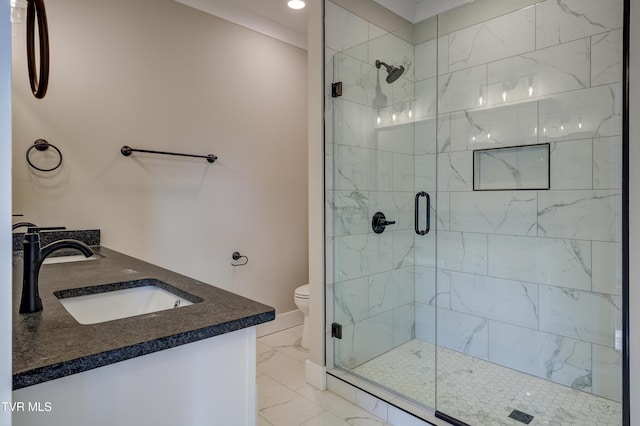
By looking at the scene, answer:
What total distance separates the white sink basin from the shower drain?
5.96ft

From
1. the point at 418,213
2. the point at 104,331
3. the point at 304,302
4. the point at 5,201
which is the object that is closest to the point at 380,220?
the point at 418,213

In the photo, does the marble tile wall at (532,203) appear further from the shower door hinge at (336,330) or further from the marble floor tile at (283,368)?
the marble floor tile at (283,368)

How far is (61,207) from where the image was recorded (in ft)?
6.89

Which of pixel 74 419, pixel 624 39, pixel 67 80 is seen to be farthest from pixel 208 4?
pixel 74 419

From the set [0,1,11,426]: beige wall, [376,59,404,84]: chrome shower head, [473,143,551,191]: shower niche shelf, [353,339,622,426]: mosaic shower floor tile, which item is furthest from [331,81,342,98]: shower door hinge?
[0,1,11,426]: beige wall

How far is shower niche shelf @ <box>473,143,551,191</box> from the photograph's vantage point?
2371 mm

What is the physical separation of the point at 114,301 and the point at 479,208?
2.35 meters

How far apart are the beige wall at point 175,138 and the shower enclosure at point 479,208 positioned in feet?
3.02

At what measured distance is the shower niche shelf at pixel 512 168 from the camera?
2371 mm

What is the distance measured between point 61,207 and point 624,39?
9.35 ft

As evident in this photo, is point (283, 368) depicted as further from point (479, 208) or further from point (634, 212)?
point (634, 212)

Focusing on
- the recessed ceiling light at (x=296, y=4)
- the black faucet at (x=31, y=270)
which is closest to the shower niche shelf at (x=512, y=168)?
the recessed ceiling light at (x=296, y=4)

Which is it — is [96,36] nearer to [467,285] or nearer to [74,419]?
[74,419]

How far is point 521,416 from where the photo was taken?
1948 millimetres
